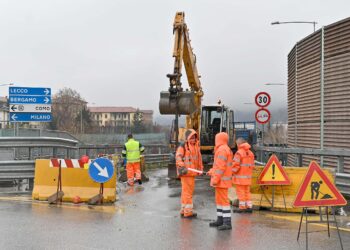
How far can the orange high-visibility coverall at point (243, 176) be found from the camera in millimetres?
10023

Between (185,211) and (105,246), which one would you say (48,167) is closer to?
(185,211)

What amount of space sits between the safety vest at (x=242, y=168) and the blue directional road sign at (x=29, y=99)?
279 inches

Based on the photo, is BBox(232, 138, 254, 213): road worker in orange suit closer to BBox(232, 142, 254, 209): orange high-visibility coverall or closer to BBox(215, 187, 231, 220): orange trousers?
BBox(232, 142, 254, 209): orange high-visibility coverall

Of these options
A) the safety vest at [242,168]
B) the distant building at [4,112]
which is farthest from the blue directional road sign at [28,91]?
the safety vest at [242,168]

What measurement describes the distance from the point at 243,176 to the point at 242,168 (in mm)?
189

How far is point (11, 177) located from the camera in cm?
1211

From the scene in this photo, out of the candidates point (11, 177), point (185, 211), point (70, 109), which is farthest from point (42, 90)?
point (70, 109)

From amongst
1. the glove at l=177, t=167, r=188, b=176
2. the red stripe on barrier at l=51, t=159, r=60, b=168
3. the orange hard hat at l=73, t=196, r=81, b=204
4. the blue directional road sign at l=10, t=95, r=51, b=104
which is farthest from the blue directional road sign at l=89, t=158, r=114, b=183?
the blue directional road sign at l=10, t=95, r=51, b=104

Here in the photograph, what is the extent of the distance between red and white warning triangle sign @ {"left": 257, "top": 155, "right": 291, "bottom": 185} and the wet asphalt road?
0.74 metres

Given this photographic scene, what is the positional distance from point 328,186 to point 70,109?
102896 mm

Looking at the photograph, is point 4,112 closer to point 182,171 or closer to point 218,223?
point 182,171

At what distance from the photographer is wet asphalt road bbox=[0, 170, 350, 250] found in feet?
23.3

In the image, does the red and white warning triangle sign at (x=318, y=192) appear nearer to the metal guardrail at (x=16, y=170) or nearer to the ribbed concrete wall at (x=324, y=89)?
the metal guardrail at (x=16, y=170)

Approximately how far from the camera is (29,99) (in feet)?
47.2
